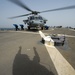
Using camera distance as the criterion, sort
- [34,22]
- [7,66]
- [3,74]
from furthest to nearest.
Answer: [34,22]
[7,66]
[3,74]

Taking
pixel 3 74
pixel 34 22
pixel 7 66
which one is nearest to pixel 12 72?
pixel 3 74

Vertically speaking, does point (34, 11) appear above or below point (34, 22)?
above

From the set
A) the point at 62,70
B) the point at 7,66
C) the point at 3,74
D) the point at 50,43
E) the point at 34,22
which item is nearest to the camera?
the point at 3,74

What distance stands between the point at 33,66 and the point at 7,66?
1013 millimetres

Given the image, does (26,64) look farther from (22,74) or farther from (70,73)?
(70,73)

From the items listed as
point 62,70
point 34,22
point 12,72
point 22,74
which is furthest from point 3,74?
point 34,22

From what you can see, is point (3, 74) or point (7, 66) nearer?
point (3, 74)

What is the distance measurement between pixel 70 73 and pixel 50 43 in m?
5.93

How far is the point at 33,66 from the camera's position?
4922 millimetres

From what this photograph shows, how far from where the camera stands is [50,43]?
10.2 m

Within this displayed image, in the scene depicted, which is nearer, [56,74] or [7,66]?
[56,74]

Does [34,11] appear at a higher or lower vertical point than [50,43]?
higher

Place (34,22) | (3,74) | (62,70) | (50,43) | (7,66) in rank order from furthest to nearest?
1. (34,22)
2. (50,43)
3. (7,66)
4. (62,70)
5. (3,74)

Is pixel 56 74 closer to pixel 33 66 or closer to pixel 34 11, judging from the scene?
pixel 33 66
